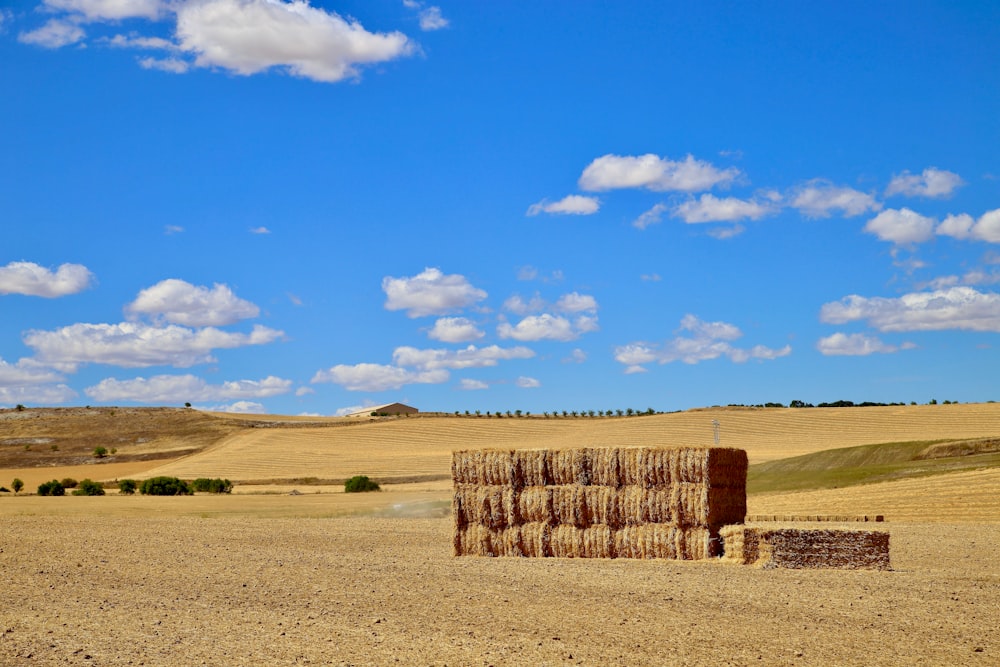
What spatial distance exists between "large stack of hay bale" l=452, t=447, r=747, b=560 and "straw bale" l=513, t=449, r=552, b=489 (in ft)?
0.07

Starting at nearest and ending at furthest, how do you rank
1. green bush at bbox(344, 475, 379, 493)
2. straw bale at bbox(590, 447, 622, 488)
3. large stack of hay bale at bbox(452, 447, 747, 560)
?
large stack of hay bale at bbox(452, 447, 747, 560) < straw bale at bbox(590, 447, 622, 488) < green bush at bbox(344, 475, 379, 493)

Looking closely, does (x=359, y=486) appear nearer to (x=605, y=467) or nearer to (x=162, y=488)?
(x=162, y=488)

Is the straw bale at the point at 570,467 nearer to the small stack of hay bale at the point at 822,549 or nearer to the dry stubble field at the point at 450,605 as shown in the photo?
the dry stubble field at the point at 450,605

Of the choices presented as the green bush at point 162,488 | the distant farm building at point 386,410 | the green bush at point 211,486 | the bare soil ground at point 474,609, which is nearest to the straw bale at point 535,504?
the bare soil ground at point 474,609

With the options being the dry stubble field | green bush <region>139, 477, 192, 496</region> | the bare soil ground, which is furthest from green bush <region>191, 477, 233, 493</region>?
the bare soil ground

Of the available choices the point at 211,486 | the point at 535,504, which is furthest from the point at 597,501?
the point at 211,486

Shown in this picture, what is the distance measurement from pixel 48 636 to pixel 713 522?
1223cm

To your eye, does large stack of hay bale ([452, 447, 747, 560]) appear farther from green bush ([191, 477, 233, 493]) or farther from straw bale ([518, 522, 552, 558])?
green bush ([191, 477, 233, 493])

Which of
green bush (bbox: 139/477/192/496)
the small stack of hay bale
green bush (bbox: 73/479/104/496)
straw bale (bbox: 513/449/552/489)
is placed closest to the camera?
the small stack of hay bale

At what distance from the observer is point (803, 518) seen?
30.3 metres

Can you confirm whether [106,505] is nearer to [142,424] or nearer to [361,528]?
[361,528]

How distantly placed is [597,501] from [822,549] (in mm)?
4464

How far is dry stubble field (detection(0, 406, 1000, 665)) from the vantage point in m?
11.2

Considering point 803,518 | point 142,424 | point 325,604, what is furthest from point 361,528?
point 142,424
